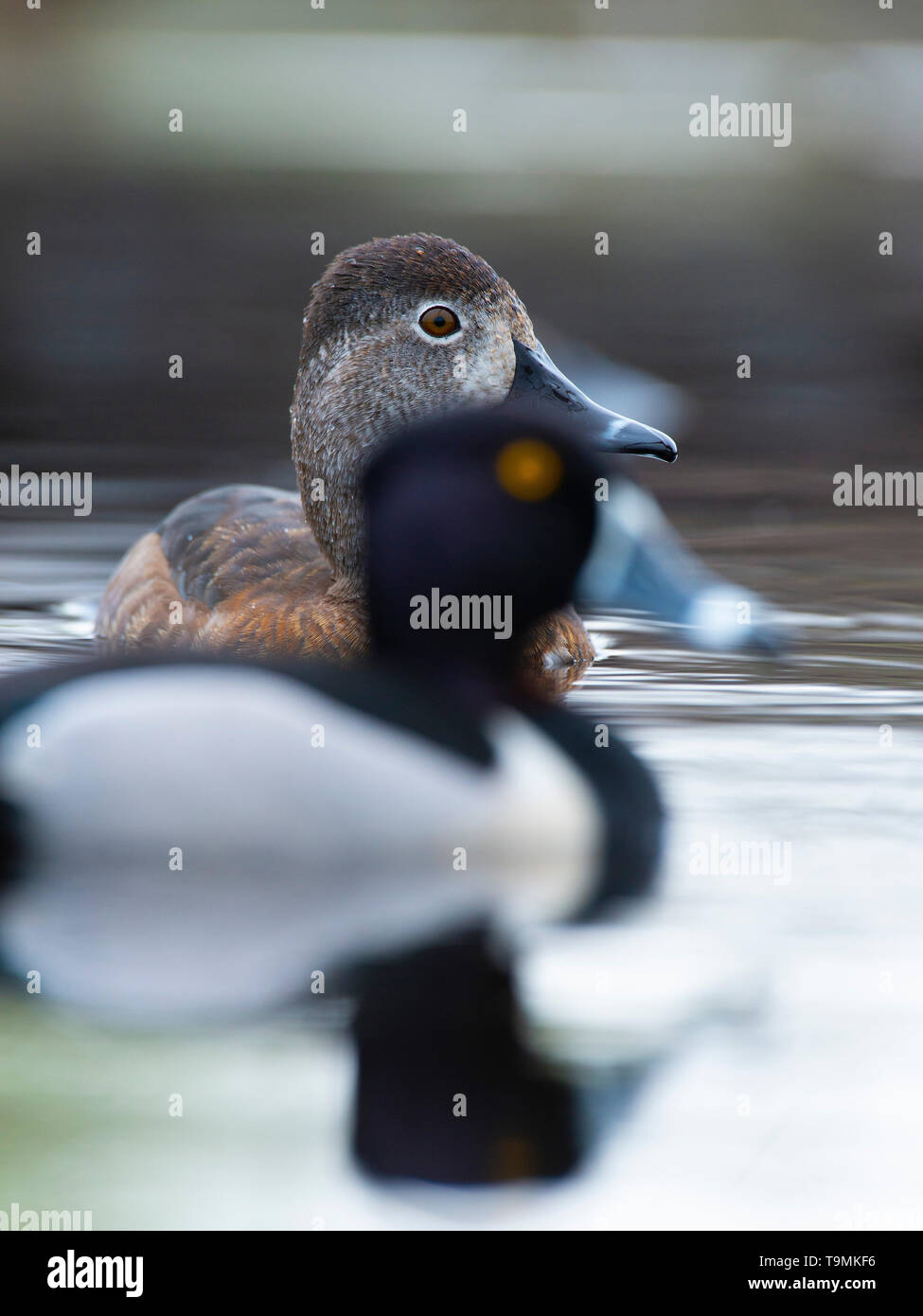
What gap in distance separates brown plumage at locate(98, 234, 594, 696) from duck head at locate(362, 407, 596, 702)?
2.37ft

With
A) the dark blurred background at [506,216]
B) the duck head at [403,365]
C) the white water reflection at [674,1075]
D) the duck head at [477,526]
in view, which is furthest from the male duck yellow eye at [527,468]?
the dark blurred background at [506,216]

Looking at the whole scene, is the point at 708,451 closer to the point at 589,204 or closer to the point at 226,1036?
the point at 226,1036

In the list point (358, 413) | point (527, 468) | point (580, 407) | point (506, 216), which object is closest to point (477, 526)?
point (527, 468)

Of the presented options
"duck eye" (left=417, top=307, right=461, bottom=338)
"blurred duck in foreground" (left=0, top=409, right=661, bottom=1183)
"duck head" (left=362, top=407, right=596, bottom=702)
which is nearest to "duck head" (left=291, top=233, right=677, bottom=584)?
"duck eye" (left=417, top=307, right=461, bottom=338)

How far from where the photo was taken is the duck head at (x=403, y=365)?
5469 millimetres

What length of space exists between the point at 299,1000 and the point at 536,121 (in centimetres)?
2029

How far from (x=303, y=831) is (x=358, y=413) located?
70.9 inches

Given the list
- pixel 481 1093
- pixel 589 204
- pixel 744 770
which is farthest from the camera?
pixel 589 204

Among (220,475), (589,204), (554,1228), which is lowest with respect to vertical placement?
(554,1228)

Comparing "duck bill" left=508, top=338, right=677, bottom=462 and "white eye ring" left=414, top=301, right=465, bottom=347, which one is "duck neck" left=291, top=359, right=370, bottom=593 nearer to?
"white eye ring" left=414, top=301, right=465, bottom=347

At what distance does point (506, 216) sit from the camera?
62.2ft

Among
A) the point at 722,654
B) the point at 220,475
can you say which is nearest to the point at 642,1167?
the point at 722,654

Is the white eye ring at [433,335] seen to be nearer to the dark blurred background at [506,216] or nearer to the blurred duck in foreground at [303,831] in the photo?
the blurred duck in foreground at [303,831]

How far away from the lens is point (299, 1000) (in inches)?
146
